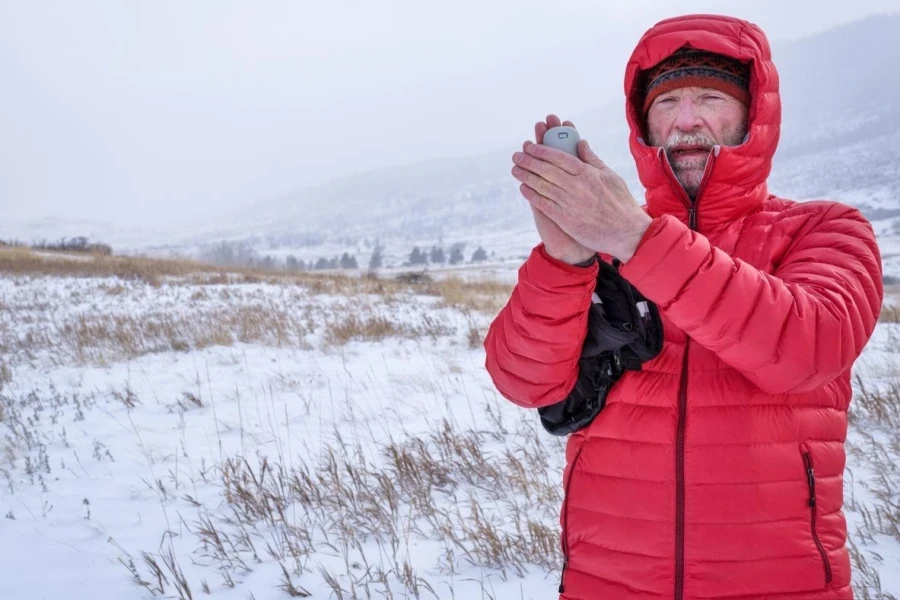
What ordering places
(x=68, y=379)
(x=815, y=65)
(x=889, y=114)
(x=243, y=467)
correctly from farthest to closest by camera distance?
(x=815, y=65)
(x=889, y=114)
(x=68, y=379)
(x=243, y=467)

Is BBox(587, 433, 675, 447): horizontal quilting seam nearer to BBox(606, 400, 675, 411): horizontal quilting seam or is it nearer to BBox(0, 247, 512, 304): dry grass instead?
BBox(606, 400, 675, 411): horizontal quilting seam

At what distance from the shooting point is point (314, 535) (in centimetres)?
288

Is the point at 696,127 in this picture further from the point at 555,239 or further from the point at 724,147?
the point at 555,239

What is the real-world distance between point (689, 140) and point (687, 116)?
0.26ft

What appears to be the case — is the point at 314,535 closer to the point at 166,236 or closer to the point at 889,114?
the point at 889,114

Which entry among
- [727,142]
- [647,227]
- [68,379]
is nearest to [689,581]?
[647,227]

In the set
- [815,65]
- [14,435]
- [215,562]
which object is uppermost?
[815,65]

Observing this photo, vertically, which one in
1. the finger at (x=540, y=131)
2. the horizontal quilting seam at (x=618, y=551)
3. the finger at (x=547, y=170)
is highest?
the finger at (x=540, y=131)

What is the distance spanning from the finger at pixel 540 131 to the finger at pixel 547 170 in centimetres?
10

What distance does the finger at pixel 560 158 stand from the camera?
100 centimetres

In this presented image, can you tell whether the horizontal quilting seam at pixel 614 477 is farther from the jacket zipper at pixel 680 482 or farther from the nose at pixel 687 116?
the nose at pixel 687 116

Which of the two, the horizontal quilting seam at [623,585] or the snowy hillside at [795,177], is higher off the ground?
the snowy hillside at [795,177]

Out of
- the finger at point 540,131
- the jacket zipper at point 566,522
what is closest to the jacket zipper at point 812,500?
the jacket zipper at point 566,522

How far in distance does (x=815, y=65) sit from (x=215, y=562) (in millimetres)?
241649
